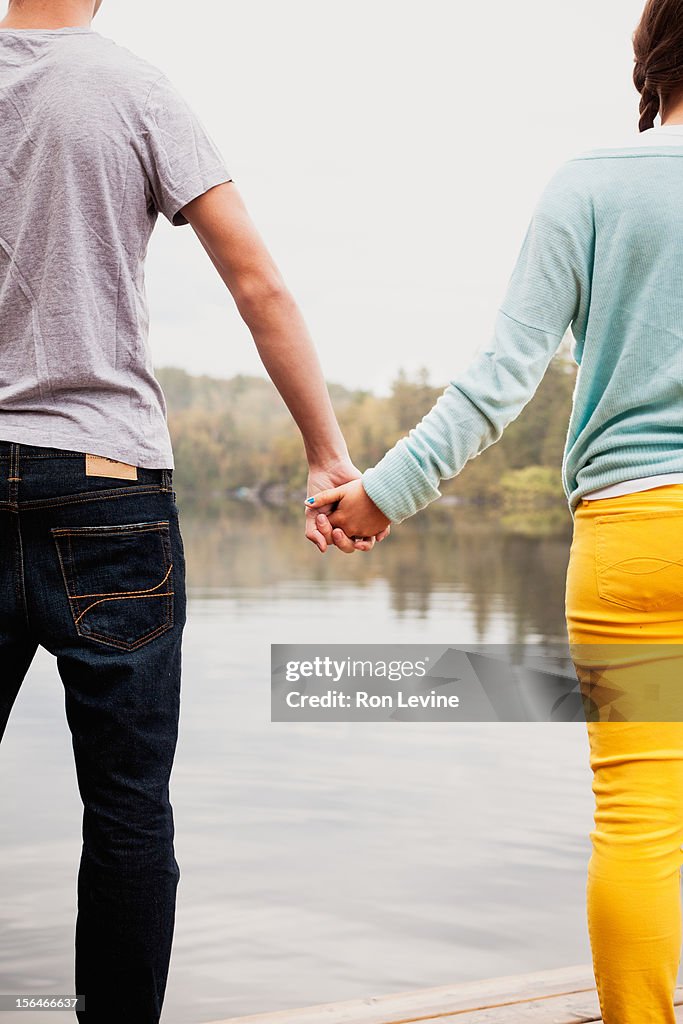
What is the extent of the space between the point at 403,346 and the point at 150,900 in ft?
212

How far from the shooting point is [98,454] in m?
1.24

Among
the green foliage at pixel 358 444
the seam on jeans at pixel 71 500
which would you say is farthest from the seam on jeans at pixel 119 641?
the green foliage at pixel 358 444

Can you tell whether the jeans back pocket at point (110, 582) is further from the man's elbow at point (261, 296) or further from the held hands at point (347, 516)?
the held hands at point (347, 516)

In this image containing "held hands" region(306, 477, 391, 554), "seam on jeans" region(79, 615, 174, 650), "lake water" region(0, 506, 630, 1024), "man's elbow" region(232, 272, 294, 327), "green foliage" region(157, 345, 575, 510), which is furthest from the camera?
"green foliage" region(157, 345, 575, 510)

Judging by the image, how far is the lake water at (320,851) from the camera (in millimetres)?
2668

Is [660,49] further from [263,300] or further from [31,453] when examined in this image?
[31,453]

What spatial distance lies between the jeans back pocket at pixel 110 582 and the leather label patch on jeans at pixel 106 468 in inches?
2.0

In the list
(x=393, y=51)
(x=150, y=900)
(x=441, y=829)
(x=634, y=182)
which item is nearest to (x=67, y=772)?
(x=441, y=829)

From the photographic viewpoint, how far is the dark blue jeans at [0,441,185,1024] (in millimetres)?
1231

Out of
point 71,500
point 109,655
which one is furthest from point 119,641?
point 71,500

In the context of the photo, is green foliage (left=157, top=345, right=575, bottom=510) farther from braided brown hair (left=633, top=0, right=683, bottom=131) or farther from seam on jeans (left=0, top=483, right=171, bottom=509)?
seam on jeans (left=0, top=483, right=171, bottom=509)

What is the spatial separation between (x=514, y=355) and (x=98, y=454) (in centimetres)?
49

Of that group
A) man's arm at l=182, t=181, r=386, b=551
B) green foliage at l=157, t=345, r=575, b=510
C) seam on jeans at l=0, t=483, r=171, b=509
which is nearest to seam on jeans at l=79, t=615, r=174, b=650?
seam on jeans at l=0, t=483, r=171, b=509

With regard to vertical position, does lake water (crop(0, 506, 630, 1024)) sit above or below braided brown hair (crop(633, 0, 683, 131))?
below
